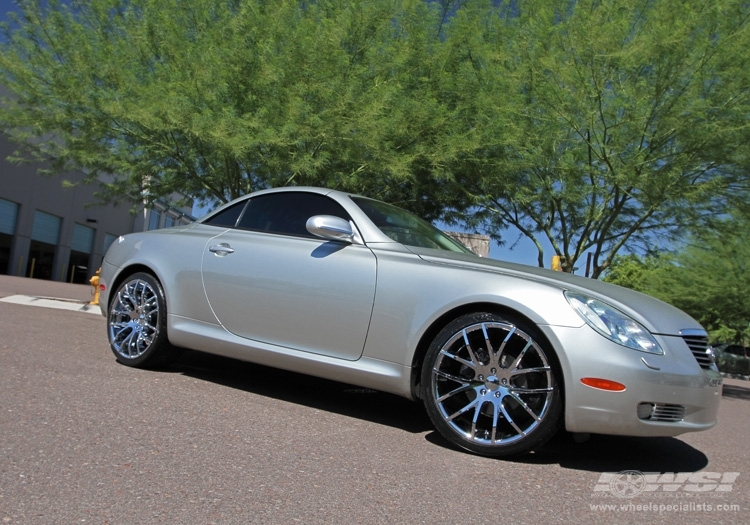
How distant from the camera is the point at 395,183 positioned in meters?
11.8

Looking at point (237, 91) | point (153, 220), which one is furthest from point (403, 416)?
point (153, 220)

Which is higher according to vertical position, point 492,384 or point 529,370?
point 529,370

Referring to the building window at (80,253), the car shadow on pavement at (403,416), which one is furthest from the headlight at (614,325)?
the building window at (80,253)

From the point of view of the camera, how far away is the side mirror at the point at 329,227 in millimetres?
4336

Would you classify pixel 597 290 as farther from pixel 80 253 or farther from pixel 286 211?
pixel 80 253

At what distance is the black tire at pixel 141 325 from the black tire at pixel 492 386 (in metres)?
2.23

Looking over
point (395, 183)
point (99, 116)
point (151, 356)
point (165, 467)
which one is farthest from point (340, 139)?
point (165, 467)

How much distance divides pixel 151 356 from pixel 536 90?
721 cm

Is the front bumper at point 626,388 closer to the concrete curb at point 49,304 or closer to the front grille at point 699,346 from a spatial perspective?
the front grille at point 699,346

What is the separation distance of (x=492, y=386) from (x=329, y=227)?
1421mm

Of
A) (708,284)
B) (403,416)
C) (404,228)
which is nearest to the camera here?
(403,416)

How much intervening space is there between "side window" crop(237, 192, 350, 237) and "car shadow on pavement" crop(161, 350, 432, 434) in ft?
3.82

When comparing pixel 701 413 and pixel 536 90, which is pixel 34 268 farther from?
pixel 701 413

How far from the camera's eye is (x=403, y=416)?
4.71 m
